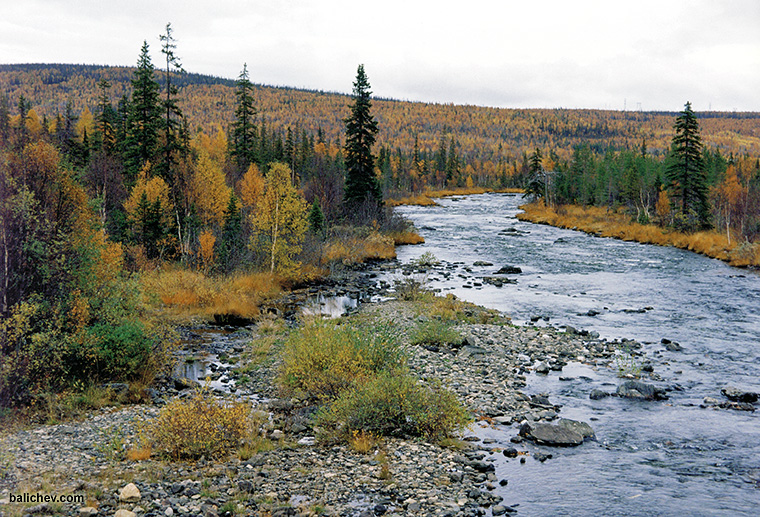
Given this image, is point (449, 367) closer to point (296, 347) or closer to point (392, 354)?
point (392, 354)

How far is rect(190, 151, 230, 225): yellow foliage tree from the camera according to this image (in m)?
31.5

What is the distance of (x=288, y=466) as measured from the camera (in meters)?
9.50

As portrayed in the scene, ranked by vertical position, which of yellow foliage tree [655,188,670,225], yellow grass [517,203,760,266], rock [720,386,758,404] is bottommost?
rock [720,386,758,404]

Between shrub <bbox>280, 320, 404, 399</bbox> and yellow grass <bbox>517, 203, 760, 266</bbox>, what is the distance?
31.0m

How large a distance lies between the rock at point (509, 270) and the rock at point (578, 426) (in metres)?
21.7

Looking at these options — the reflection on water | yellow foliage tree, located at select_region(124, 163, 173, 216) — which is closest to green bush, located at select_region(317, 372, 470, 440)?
the reflection on water

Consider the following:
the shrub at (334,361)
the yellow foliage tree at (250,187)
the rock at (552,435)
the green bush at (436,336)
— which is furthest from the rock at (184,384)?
the yellow foliage tree at (250,187)

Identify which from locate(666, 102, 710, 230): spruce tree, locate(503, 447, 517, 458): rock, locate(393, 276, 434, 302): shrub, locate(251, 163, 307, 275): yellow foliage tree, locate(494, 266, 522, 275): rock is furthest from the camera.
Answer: locate(666, 102, 710, 230): spruce tree

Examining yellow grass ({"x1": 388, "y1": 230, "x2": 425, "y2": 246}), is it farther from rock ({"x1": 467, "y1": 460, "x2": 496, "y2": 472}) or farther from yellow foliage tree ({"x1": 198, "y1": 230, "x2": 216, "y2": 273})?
rock ({"x1": 467, "y1": 460, "x2": 496, "y2": 472})

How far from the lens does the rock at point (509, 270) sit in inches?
1298

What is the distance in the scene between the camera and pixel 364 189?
154 feet

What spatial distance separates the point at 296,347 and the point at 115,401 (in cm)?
468

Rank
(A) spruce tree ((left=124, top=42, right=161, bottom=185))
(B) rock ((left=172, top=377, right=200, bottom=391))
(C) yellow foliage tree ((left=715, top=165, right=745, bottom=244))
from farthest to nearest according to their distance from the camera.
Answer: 1. (C) yellow foliage tree ((left=715, top=165, right=745, bottom=244))
2. (A) spruce tree ((left=124, top=42, right=161, bottom=185))
3. (B) rock ((left=172, top=377, right=200, bottom=391))

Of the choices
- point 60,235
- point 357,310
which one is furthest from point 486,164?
point 60,235
